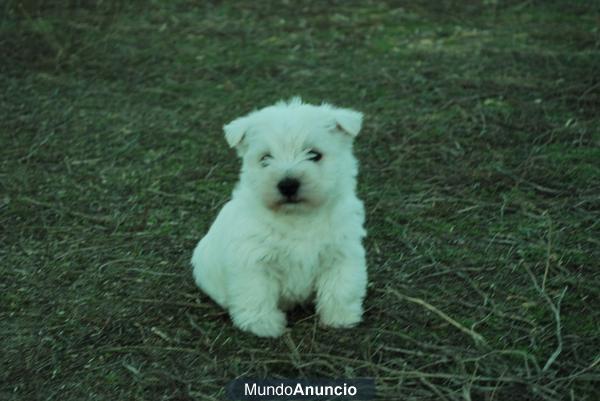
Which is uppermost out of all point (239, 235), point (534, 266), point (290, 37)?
point (239, 235)

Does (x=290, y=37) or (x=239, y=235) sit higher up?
(x=239, y=235)

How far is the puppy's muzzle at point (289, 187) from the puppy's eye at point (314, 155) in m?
0.21

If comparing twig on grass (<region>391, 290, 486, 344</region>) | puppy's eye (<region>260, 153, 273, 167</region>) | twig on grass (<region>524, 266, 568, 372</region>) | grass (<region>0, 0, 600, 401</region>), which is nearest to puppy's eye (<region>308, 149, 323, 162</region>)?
puppy's eye (<region>260, 153, 273, 167</region>)

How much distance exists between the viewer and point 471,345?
4070 millimetres

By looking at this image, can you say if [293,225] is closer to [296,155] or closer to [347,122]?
[296,155]

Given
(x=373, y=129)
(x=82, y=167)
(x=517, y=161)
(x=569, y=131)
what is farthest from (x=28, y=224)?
(x=569, y=131)

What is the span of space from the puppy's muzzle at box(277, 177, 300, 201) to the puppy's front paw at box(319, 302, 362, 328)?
662mm

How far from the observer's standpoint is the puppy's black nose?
155 inches

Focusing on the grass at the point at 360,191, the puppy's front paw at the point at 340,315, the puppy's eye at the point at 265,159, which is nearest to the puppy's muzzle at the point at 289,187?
the puppy's eye at the point at 265,159

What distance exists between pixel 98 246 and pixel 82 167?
61.9 inches

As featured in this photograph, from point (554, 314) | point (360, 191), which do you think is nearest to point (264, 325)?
point (554, 314)

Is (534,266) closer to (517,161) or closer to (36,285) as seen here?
(517,161)

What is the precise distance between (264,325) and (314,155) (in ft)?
3.02

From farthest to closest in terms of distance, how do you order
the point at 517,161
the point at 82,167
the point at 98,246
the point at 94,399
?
the point at 82,167, the point at 517,161, the point at 98,246, the point at 94,399
